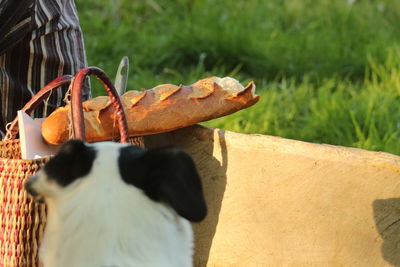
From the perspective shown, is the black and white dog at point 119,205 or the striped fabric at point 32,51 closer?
the black and white dog at point 119,205

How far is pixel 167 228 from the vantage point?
1.81 metres

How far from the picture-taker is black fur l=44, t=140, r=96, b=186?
6.05 ft

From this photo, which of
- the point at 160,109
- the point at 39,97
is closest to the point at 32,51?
the point at 39,97

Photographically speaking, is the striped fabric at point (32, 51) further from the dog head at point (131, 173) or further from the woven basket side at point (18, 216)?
the dog head at point (131, 173)

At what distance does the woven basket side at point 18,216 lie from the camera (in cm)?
252

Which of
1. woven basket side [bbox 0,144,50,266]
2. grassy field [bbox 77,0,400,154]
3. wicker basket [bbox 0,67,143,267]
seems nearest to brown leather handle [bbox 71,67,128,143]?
wicker basket [bbox 0,67,143,267]

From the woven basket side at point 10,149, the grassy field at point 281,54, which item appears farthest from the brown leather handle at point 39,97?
the grassy field at point 281,54

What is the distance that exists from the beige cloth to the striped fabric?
51 cm

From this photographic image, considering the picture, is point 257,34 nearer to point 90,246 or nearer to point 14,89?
point 14,89

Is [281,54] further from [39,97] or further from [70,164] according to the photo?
[70,164]

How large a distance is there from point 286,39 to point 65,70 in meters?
2.81

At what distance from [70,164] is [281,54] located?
13.1ft

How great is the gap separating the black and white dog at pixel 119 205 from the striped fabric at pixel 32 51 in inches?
54.6

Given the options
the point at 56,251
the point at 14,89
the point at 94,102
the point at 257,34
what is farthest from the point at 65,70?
the point at 257,34
